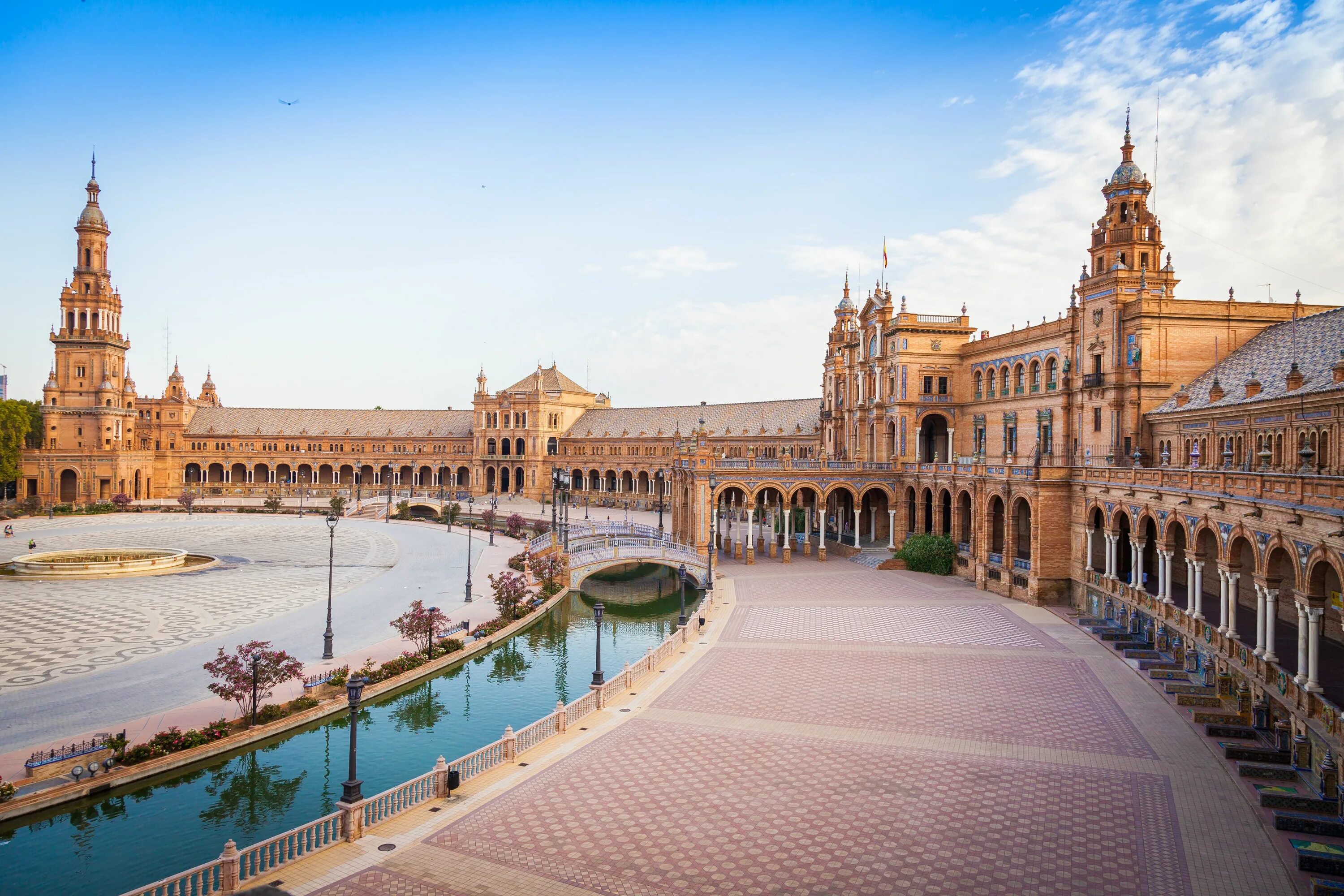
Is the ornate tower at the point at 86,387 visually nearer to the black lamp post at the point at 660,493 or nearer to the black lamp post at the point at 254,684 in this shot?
the black lamp post at the point at 660,493

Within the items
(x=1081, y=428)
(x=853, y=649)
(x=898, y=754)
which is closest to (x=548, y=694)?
(x=853, y=649)

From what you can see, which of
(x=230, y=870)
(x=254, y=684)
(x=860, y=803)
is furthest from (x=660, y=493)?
(x=230, y=870)

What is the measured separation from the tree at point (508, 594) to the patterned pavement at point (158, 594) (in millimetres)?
10475

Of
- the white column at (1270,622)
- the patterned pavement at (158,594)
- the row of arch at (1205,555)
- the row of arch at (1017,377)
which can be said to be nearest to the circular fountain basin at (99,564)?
the patterned pavement at (158,594)

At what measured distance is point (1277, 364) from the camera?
34.9 metres

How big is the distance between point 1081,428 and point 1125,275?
8.29 metres

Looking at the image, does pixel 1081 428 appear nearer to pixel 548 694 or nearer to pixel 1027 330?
pixel 1027 330

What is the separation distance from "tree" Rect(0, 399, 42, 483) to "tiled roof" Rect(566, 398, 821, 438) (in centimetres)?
6089

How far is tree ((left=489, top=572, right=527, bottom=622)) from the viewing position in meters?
38.2

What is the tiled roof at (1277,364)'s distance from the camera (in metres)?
30.8

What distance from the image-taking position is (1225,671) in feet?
80.7

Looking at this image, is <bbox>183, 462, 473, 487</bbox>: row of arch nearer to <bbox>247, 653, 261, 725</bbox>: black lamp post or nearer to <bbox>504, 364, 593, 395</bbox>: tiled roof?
<bbox>504, 364, 593, 395</bbox>: tiled roof

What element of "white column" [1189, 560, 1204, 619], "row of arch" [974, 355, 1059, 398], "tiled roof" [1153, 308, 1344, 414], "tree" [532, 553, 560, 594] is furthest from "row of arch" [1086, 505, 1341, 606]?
"tree" [532, 553, 560, 594]

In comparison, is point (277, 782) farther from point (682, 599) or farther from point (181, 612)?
point (682, 599)
